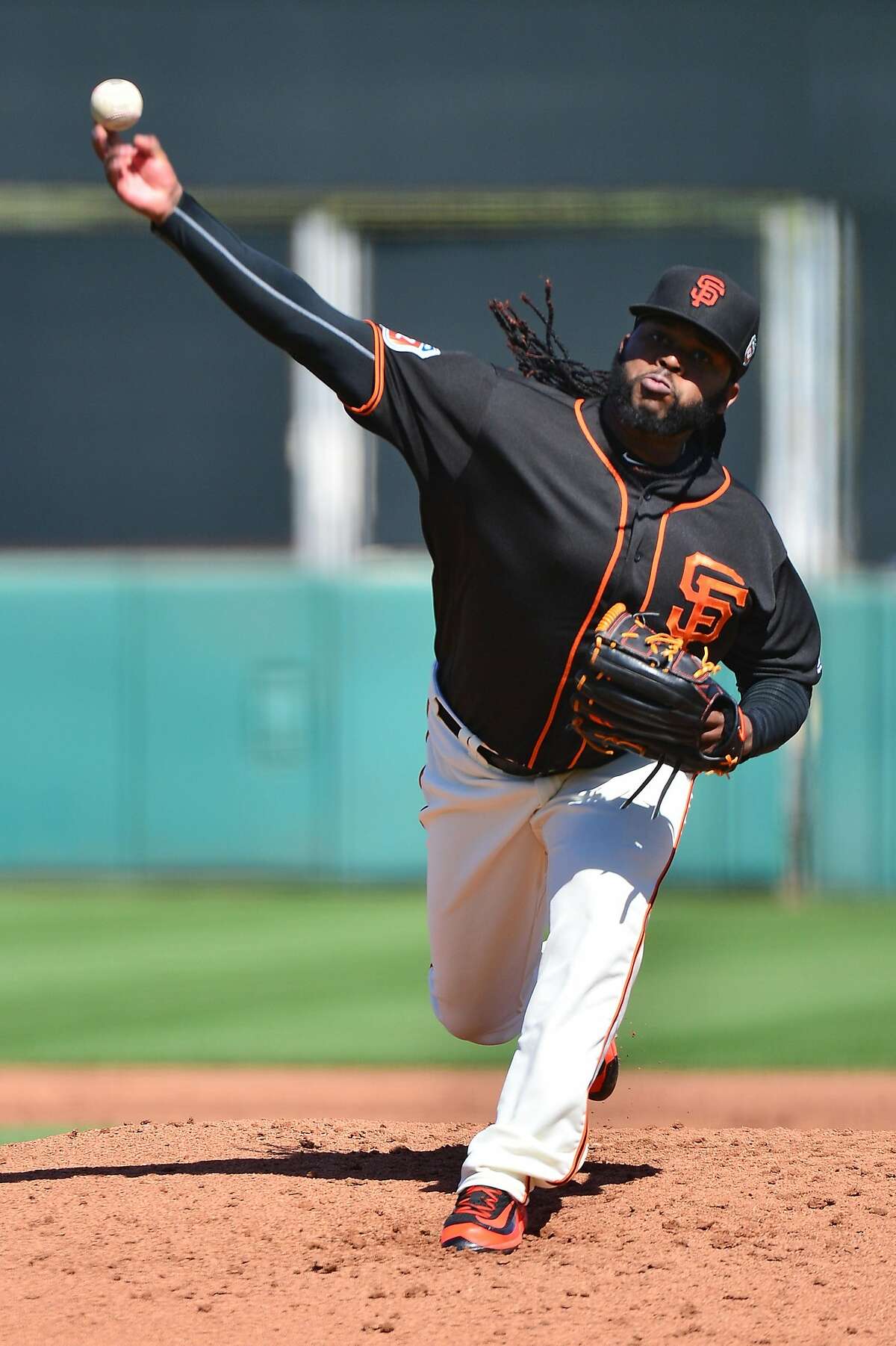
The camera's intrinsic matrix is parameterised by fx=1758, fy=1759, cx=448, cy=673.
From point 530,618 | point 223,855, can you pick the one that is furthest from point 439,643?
point 223,855

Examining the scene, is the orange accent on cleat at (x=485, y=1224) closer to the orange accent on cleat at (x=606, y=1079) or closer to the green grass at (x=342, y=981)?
the orange accent on cleat at (x=606, y=1079)

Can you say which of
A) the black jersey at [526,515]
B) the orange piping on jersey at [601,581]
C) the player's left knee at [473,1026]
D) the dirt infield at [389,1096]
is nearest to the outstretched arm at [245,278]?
the black jersey at [526,515]

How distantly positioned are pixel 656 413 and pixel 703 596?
0.35 m

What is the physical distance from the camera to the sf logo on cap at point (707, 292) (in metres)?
3.28

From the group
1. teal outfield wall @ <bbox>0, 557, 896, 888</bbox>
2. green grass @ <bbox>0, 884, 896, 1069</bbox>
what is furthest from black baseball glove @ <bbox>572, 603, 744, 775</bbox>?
teal outfield wall @ <bbox>0, 557, 896, 888</bbox>

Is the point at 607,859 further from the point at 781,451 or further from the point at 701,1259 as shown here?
the point at 781,451

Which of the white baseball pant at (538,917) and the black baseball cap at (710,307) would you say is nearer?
the white baseball pant at (538,917)

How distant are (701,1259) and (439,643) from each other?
1278 millimetres

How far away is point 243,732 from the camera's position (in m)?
9.34

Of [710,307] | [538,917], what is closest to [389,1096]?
[538,917]

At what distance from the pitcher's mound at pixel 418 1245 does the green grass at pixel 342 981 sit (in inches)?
60.1

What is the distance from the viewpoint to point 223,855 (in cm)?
938

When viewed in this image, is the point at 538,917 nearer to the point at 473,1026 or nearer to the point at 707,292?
the point at 473,1026

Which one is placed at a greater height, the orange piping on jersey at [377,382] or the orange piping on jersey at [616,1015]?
the orange piping on jersey at [377,382]
